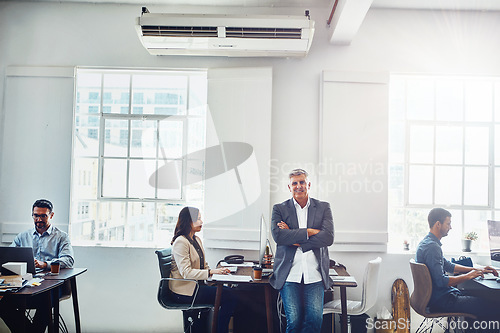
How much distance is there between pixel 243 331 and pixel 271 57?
3.12 m

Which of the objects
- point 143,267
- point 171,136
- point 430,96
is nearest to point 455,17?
point 430,96

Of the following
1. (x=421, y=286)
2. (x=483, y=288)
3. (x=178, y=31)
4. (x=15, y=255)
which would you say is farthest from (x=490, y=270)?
(x=15, y=255)

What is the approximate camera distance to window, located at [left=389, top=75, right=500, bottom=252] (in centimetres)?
502

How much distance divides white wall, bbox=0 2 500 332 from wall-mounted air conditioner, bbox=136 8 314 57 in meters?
0.42

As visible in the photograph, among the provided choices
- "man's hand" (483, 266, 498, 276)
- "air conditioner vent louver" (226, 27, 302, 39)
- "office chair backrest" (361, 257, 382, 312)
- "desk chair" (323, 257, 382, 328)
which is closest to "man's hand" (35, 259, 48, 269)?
"desk chair" (323, 257, 382, 328)

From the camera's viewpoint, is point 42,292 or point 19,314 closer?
point 19,314

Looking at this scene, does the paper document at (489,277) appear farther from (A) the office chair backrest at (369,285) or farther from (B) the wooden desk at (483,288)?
(A) the office chair backrest at (369,285)

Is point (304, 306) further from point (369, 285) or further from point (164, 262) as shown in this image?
point (164, 262)

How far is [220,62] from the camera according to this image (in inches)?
195

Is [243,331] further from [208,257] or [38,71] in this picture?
[38,71]

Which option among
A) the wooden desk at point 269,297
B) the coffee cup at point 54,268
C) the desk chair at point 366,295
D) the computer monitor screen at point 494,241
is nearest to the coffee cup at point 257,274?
the wooden desk at point 269,297

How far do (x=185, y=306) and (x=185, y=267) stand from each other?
1.34ft

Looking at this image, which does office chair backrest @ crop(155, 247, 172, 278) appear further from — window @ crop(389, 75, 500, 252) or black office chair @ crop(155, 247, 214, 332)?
window @ crop(389, 75, 500, 252)

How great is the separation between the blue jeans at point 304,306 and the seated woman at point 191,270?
67 centimetres
